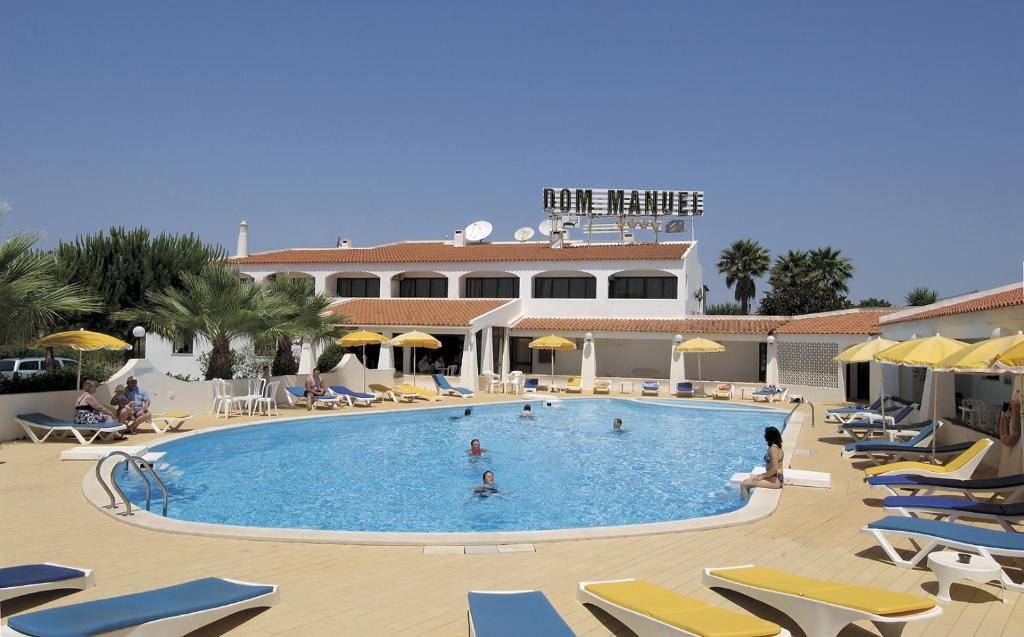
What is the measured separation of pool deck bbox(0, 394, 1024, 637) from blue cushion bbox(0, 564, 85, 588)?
0.19 meters

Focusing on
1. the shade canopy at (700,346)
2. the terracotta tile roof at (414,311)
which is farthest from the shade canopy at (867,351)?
the terracotta tile roof at (414,311)

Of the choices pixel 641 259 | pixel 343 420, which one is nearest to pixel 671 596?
pixel 343 420

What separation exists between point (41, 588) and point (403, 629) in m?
2.75

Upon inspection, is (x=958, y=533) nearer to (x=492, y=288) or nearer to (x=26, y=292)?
(x=26, y=292)

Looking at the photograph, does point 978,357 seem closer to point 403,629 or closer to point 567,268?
point 403,629

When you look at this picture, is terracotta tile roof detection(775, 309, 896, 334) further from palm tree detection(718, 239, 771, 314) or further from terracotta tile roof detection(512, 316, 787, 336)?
palm tree detection(718, 239, 771, 314)

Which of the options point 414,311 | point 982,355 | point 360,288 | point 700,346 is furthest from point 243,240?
point 982,355

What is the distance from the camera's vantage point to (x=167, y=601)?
4.80 m

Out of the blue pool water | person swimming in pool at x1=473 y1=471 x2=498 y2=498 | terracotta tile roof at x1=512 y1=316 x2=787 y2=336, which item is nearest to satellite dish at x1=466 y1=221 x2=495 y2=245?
terracotta tile roof at x1=512 y1=316 x2=787 y2=336

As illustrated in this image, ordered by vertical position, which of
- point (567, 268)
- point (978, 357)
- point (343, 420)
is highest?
point (567, 268)

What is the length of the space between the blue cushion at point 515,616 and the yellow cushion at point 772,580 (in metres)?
1.58

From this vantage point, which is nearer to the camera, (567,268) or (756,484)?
(756,484)

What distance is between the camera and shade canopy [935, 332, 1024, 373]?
8336 millimetres

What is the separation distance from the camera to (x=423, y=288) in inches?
1431
